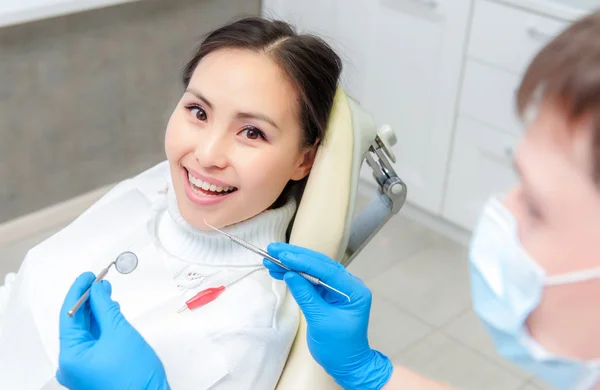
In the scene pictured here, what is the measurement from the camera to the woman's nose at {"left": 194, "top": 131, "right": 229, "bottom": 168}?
1206 millimetres

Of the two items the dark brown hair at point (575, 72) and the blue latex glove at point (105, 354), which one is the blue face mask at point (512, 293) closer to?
the dark brown hair at point (575, 72)

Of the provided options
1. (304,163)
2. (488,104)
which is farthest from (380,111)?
(304,163)

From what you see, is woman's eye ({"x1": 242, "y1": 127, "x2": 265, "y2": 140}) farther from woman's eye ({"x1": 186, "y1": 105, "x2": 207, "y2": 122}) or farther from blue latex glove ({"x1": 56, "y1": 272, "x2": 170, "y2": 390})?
blue latex glove ({"x1": 56, "y1": 272, "x2": 170, "y2": 390})

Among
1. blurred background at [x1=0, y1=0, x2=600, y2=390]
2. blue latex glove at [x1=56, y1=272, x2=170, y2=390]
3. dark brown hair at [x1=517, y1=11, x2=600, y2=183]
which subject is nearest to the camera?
dark brown hair at [x1=517, y1=11, x2=600, y2=183]

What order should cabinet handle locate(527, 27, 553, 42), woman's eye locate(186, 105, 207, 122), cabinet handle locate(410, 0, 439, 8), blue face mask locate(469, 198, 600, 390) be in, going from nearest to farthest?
blue face mask locate(469, 198, 600, 390) → woman's eye locate(186, 105, 207, 122) → cabinet handle locate(527, 27, 553, 42) → cabinet handle locate(410, 0, 439, 8)

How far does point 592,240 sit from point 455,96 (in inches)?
67.2

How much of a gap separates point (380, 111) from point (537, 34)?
0.70 m

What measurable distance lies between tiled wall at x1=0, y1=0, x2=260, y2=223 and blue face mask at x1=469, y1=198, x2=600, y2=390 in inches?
70.3

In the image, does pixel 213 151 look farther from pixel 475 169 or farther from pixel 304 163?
pixel 475 169

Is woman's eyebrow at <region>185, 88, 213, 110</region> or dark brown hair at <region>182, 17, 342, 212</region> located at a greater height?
dark brown hair at <region>182, 17, 342, 212</region>

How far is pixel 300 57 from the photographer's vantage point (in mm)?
1275

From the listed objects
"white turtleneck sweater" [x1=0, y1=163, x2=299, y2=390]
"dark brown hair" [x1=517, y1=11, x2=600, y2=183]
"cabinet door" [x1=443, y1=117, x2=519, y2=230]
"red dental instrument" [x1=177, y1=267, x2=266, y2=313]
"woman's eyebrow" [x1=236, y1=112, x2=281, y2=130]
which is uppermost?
"dark brown hair" [x1=517, y1=11, x2=600, y2=183]

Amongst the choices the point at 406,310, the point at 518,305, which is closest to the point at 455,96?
the point at 406,310

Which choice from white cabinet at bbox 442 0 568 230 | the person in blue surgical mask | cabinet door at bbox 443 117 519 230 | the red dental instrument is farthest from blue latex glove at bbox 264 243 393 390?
cabinet door at bbox 443 117 519 230
